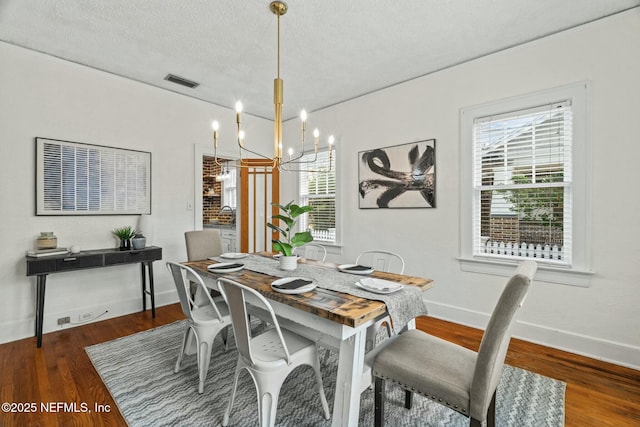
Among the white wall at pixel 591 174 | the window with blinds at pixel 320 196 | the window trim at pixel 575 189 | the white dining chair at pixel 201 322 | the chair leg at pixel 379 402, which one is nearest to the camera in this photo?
the chair leg at pixel 379 402

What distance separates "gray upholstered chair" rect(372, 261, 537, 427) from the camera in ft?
4.01

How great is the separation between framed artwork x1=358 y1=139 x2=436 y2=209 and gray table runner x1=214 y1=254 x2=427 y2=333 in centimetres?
160

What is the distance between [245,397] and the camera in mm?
1979

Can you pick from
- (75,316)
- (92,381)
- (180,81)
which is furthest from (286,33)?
(75,316)

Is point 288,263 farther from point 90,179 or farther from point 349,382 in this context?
point 90,179

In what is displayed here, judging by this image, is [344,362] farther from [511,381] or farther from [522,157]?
[522,157]

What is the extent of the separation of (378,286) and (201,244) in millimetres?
2366

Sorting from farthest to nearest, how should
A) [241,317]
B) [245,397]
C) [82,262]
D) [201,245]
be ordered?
[201,245]
[82,262]
[245,397]
[241,317]

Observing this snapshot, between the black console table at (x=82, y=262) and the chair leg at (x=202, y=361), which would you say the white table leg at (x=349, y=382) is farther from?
the black console table at (x=82, y=262)

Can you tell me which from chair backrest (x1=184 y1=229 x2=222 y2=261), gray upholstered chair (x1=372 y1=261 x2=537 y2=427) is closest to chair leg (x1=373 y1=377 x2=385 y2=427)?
gray upholstered chair (x1=372 y1=261 x2=537 y2=427)

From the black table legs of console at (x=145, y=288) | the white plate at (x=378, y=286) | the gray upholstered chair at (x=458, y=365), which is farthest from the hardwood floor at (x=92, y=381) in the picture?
the white plate at (x=378, y=286)

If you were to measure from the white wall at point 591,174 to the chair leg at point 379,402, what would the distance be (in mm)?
2014

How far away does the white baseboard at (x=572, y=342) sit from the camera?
2344 mm

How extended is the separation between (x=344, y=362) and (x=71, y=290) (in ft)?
10.5
